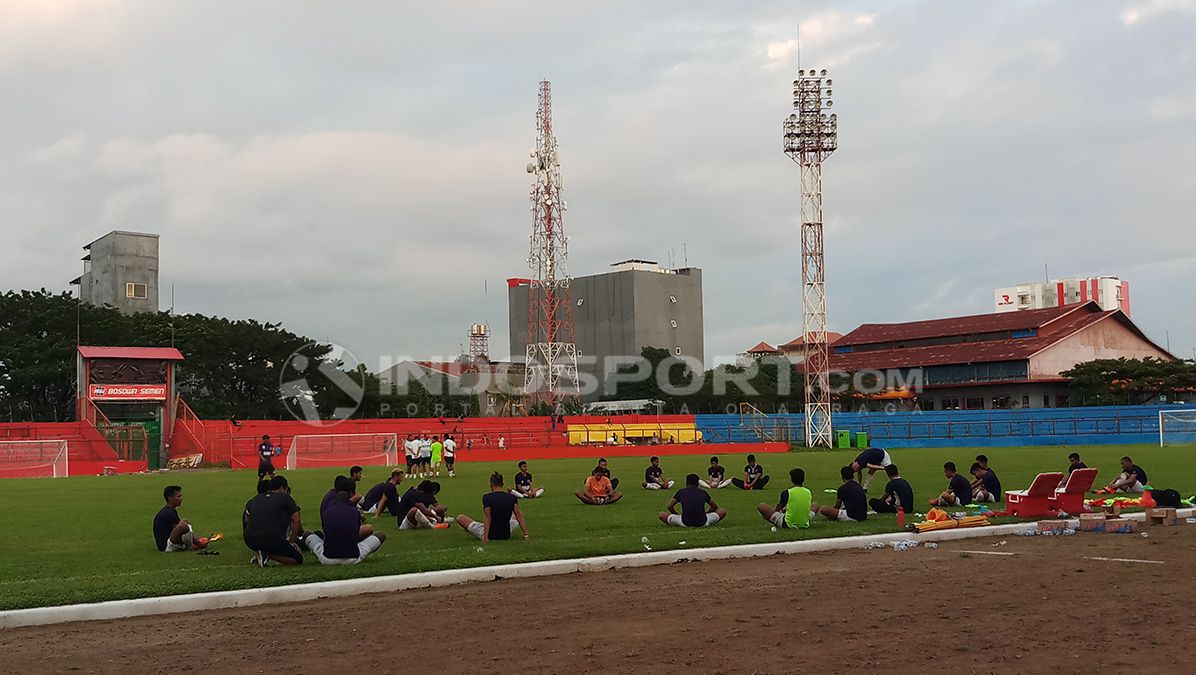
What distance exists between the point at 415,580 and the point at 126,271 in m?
95.7

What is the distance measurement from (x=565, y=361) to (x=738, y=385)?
19.5 m

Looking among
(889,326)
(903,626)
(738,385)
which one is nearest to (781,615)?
(903,626)

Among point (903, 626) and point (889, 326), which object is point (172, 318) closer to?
point (889, 326)

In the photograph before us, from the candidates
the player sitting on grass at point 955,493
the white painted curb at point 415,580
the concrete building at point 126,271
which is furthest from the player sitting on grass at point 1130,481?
the concrete building at point 126,271

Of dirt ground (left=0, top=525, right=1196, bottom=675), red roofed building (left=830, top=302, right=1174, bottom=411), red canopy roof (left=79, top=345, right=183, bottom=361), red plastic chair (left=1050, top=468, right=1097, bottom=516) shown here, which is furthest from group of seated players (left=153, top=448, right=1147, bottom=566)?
red roofed building (left=830, top=302, right=1174, bottom=411)

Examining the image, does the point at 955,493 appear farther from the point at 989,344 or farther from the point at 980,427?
the point at 989,344

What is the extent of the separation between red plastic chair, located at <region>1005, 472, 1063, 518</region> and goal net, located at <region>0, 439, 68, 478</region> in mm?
39211

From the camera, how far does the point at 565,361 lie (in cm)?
11662

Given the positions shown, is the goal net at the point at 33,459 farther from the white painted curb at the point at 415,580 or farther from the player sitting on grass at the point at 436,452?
the white painted curb at the point at 415,580

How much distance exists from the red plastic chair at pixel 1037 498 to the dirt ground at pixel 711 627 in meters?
5.20

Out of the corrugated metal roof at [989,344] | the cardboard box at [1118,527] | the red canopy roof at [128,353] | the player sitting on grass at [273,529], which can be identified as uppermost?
the corrugated metal roof at [989,344]

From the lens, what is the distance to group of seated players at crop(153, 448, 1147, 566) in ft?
46.1

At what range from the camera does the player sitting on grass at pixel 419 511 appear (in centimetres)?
1911

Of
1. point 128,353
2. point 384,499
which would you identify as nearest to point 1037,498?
point 384,499
